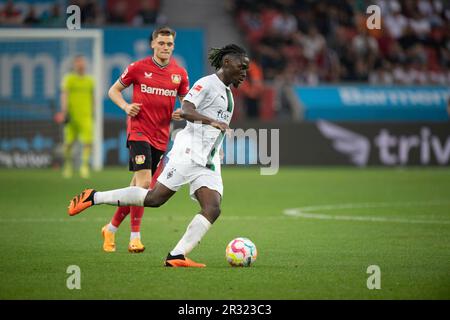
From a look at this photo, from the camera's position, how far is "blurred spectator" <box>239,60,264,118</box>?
83.0ft

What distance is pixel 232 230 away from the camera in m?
12.1

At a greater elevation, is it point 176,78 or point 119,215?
point 176,78

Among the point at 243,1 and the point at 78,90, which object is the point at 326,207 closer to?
the point at 78,90

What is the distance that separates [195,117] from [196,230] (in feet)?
3.35

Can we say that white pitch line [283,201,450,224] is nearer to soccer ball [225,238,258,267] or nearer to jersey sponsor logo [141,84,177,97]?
jersey sponsor logo [141,84,177,97]

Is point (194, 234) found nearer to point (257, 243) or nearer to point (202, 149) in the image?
point (202, 149)

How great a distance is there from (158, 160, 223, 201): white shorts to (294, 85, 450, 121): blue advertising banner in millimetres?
16168

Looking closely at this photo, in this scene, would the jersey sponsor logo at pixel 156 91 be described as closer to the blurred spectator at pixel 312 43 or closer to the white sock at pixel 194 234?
the white sock at pixel 194 234

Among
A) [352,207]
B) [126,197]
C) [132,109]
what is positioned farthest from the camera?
[352,207]

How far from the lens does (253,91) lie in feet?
Answer: 83.1

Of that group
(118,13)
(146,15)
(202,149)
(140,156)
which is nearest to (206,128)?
(202,149)

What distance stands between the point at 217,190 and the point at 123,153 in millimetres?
15428
